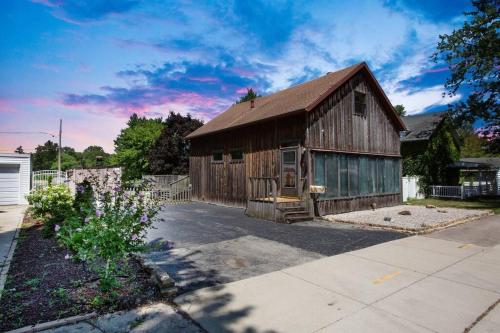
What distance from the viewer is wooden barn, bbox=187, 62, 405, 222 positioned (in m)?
12.8

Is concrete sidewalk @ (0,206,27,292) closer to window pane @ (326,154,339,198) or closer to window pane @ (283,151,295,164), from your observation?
window pane @ (283,151,295,164)

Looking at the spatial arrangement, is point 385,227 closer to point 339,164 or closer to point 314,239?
point 314,239

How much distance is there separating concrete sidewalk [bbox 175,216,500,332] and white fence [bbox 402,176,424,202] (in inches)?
610

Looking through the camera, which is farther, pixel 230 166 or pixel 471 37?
pixel 471 37

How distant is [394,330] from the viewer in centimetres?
354

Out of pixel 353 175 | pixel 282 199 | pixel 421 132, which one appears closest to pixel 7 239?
pixel 282 199

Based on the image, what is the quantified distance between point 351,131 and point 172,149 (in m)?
21.4

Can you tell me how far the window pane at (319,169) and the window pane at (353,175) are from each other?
2.04m

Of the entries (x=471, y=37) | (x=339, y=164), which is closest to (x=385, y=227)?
(x=339, y=164)

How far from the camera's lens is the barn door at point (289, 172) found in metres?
13.0

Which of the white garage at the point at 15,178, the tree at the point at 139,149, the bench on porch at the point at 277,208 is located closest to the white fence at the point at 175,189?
the white garage at the point at 15,178

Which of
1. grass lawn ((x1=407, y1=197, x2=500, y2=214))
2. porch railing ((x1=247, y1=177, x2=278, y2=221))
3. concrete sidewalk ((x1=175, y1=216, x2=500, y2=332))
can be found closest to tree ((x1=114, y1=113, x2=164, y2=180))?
porch railing ((x1=247, y1=177, x2=278, y2=221))

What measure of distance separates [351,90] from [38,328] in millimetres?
14626

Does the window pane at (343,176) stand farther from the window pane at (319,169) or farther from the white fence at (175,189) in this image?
the white fence at (175,189)
